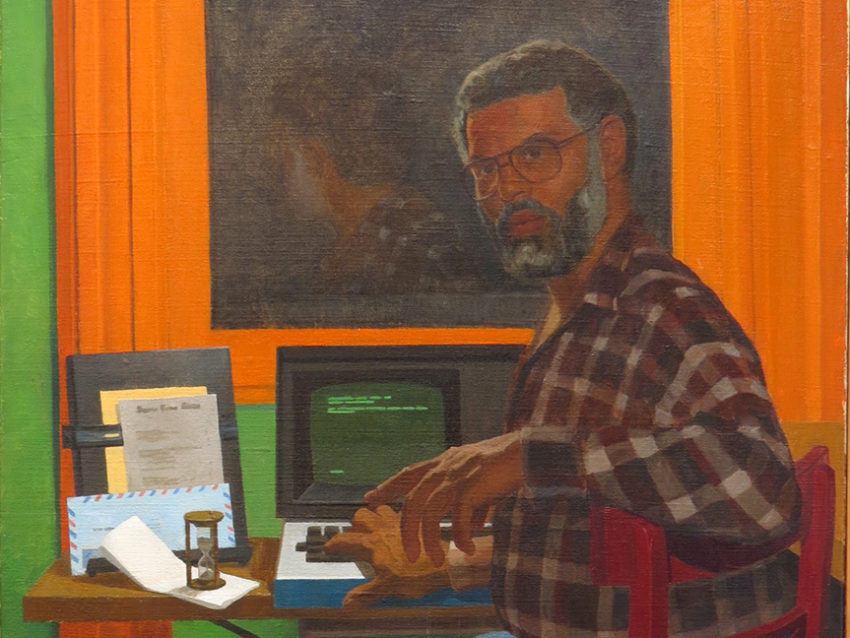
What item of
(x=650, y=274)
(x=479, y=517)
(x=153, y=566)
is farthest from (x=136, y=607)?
(x=650, y=274)

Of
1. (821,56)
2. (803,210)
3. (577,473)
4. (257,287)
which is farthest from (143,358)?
(821,56)

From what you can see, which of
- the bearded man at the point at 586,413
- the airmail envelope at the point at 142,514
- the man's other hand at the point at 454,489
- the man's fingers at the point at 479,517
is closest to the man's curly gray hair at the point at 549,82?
the bearded man at the point at 586,413

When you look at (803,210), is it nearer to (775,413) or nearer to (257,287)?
(775,413)

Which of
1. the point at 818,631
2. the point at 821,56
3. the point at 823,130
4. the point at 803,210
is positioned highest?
the point at 821,56

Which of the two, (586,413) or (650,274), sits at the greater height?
(650,274)

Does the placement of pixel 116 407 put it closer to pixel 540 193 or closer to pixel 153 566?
pixel 153 566

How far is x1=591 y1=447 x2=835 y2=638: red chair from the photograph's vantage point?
1.49 meters

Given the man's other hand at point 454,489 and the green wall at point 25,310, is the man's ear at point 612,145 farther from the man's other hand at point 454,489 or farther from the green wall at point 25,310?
the green wall at point 25,310

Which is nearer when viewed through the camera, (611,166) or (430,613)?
(430,613)

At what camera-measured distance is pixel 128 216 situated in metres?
1.62

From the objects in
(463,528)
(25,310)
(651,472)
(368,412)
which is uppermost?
(25,310)

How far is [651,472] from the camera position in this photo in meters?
1.55

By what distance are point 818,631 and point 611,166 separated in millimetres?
1064

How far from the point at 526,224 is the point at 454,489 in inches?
23.0
